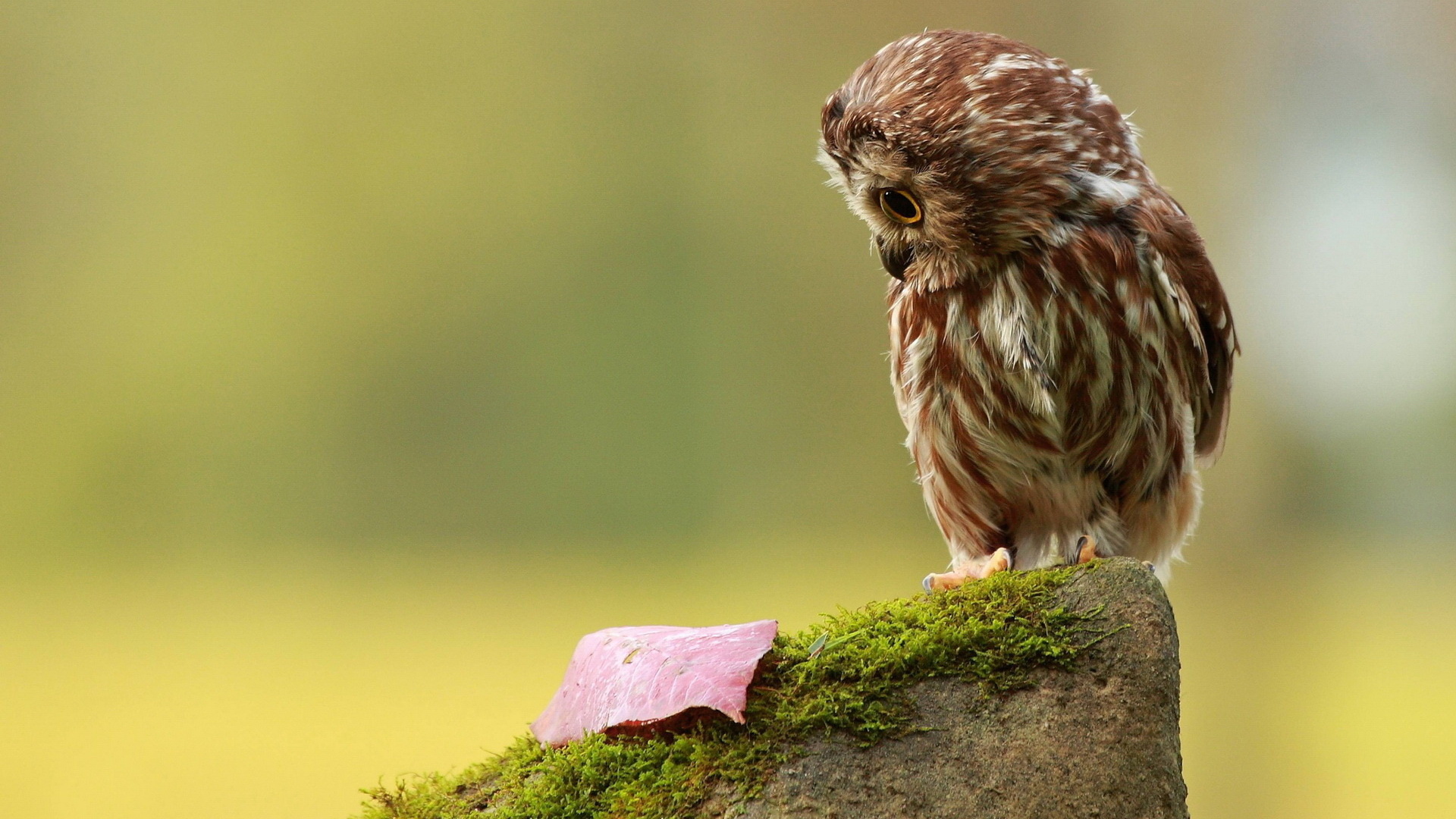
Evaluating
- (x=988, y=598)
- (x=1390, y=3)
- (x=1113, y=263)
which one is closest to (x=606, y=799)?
(x=988, y=598)

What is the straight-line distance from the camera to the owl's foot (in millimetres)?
1725

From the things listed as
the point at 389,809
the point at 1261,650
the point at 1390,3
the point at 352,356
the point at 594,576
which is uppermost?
the point at 1390,3

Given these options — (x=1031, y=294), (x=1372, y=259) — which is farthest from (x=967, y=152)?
(x=1372, y=259)

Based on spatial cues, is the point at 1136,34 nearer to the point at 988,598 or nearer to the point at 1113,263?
the point at 1113,263

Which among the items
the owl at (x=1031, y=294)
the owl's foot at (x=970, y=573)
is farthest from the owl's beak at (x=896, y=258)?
the owl's foot at (x=970, y=573)

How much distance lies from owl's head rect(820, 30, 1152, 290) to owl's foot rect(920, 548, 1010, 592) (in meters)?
0.47

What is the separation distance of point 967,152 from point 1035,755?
33.4 inches

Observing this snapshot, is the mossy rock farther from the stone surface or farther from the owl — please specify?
the owl

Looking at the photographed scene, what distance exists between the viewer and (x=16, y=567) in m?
3.29

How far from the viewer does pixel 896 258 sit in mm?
1727

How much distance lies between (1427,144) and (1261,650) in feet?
5.71

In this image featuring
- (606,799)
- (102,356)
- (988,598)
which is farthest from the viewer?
(102,356)

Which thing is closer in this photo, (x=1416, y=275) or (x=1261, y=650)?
(x=1416, y=275)

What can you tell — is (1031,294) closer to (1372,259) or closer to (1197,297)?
(1197,297)
